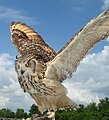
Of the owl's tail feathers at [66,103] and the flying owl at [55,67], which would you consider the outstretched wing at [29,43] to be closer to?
the flying owl at [55,67]

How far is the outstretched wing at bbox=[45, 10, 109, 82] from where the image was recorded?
23.5 ft

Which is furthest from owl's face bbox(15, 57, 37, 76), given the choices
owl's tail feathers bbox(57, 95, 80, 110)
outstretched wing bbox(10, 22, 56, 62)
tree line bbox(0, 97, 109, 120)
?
tree line bbox(0, 97, 109, 120)

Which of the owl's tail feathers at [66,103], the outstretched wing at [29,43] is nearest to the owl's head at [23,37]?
the outstretched wing at [29,43]

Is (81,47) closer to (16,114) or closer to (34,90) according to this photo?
(34,90)

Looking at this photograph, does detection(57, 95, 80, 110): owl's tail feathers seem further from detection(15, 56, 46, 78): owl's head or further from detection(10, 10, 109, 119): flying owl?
detection(15, 56, 46, 78): owl's head

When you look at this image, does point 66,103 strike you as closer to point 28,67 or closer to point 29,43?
point 28,67

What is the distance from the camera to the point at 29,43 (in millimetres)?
7789

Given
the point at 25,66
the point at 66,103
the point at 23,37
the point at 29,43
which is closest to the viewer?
the point at 25,66

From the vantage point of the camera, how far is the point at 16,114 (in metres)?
61.5

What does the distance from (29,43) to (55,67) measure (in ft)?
2.21

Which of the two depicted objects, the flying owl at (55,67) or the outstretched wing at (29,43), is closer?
the flying owl at (55,67)

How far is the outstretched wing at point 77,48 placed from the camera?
716cm

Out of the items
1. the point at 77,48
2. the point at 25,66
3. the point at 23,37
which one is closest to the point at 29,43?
the point at 23,37

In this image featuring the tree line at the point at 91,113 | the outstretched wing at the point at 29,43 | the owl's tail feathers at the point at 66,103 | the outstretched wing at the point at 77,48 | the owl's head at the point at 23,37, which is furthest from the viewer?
the tree line at the point at 91,113
